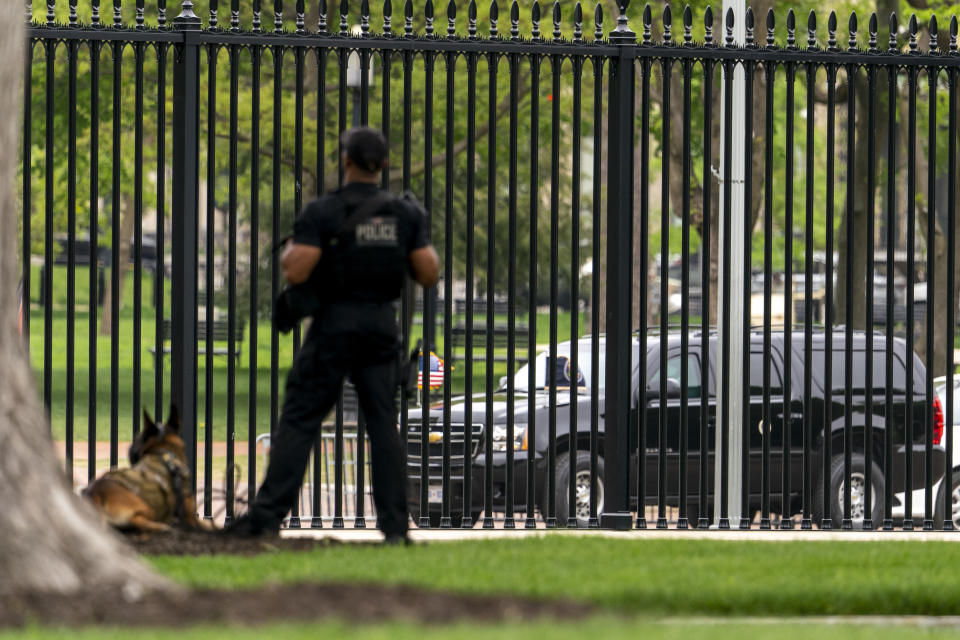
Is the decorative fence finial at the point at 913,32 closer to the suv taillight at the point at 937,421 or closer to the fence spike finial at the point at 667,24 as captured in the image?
the fence spike finial at the point at 667,24

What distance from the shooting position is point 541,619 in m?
5.31

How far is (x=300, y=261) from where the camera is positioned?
281 inches

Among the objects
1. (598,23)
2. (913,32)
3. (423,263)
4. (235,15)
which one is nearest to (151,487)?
(423,263)

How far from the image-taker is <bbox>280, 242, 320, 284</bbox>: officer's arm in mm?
7137

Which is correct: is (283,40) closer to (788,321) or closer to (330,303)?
(330,303)

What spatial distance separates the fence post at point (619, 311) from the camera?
923 centimetres

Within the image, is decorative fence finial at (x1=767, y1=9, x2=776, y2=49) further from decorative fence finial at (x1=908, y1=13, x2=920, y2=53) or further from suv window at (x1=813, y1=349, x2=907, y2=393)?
suv window at (x1=813, y1=349, x2=907, y2=393)

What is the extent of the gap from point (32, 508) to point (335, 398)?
2.18m

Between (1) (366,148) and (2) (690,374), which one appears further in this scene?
(2) (690,374)

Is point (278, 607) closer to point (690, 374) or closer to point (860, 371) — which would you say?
point (690, 374)

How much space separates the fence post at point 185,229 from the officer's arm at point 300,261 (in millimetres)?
1917

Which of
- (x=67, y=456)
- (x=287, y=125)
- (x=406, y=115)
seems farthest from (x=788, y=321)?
(x=287, y=125)

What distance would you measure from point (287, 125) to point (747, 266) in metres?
14.1

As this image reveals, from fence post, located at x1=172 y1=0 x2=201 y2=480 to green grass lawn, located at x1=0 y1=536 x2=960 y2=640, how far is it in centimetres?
205
